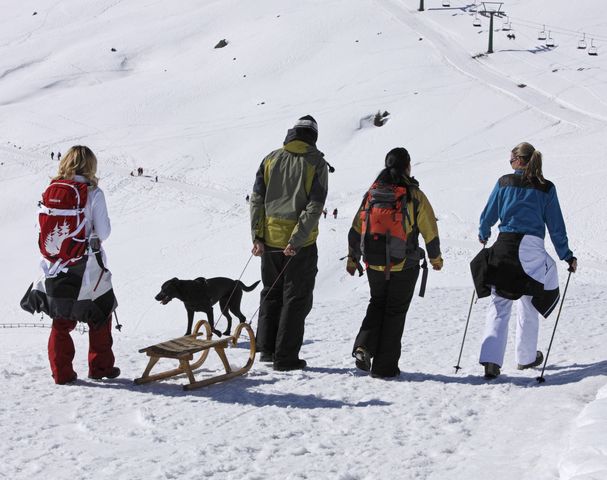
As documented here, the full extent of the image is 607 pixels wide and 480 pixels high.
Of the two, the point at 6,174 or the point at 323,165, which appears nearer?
the point at 323,165

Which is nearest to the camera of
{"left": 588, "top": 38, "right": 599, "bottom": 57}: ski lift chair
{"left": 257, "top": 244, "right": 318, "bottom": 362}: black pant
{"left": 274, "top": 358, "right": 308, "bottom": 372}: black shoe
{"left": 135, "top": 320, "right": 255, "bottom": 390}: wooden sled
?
{"left": 135, "top": 320, "right": 255, "bottom": 390}: wooden sled

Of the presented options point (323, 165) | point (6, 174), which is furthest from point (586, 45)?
point (323, 165)

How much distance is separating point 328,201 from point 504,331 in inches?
1155

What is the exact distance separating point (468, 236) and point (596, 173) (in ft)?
27.2

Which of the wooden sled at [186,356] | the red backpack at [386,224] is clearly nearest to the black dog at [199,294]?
the wooden sled at [186,356]

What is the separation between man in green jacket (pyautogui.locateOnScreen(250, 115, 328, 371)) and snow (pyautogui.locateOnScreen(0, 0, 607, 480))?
436 millimetres

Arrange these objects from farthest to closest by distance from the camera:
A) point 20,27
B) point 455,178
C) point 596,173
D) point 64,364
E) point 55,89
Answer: point 20,27
point 55,89
point 455,178
point 596,173
point 64,364

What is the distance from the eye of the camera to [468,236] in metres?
28.5

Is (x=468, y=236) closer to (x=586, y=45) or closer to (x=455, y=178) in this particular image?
(x=455, y=178)

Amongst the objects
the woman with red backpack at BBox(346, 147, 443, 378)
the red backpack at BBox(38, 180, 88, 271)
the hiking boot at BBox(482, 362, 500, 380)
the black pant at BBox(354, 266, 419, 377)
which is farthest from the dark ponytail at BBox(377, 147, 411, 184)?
the red backpack at BBox(38, 180, 88, 271)

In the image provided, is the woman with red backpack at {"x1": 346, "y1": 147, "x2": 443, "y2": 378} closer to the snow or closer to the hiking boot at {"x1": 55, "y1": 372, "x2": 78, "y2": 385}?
the snow

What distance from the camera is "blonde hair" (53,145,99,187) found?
638 cm

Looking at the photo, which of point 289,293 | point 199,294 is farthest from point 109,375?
point 199,294

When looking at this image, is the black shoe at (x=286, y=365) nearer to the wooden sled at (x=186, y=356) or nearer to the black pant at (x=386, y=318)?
the wooden sled at (x=186, y=356)
